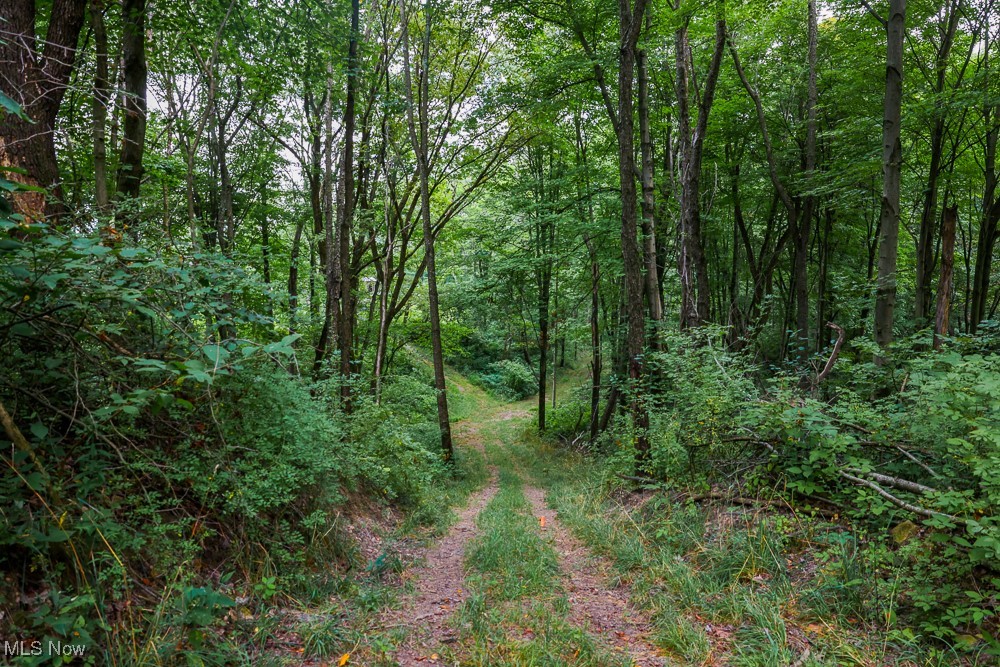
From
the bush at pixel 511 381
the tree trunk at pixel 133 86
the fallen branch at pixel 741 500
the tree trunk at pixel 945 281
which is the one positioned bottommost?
the bush at pixel 511 381

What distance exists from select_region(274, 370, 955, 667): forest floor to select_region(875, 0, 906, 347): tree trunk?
11.6 feet

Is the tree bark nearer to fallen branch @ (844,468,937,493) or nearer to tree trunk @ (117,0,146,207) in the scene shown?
fallen branch @ (844,468,937,493)

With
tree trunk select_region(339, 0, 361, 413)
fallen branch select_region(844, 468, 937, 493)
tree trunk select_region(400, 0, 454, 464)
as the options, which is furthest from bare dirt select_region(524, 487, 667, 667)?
tree trunk select_region(400, 0, 454, 464)

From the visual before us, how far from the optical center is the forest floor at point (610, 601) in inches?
125

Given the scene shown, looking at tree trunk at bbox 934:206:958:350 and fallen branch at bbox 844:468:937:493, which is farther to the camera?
tree trunk at bbox 934:206:958:350

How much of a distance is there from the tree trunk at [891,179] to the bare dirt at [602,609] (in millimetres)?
4818

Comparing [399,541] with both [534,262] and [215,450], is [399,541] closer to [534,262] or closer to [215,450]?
[215,450]

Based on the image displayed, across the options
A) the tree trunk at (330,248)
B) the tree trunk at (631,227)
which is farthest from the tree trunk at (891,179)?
the tree trunk at (330,248)

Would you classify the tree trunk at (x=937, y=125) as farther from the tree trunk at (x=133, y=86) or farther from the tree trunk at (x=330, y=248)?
the tree trunk at (x=133, y=86)

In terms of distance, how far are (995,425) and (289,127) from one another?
1345 centimetres

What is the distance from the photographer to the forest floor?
10.4 feet

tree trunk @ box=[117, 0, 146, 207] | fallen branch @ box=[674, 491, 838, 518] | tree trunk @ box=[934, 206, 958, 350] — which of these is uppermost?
tree trunk @ box=[117, 0, 146, 207]

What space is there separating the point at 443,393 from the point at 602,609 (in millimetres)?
7619

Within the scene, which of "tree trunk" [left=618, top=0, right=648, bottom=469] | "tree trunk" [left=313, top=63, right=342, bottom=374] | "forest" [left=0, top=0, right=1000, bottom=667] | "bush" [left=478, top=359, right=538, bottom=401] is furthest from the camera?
"bush" [left=478, top=359, right=538, bottom=401]
